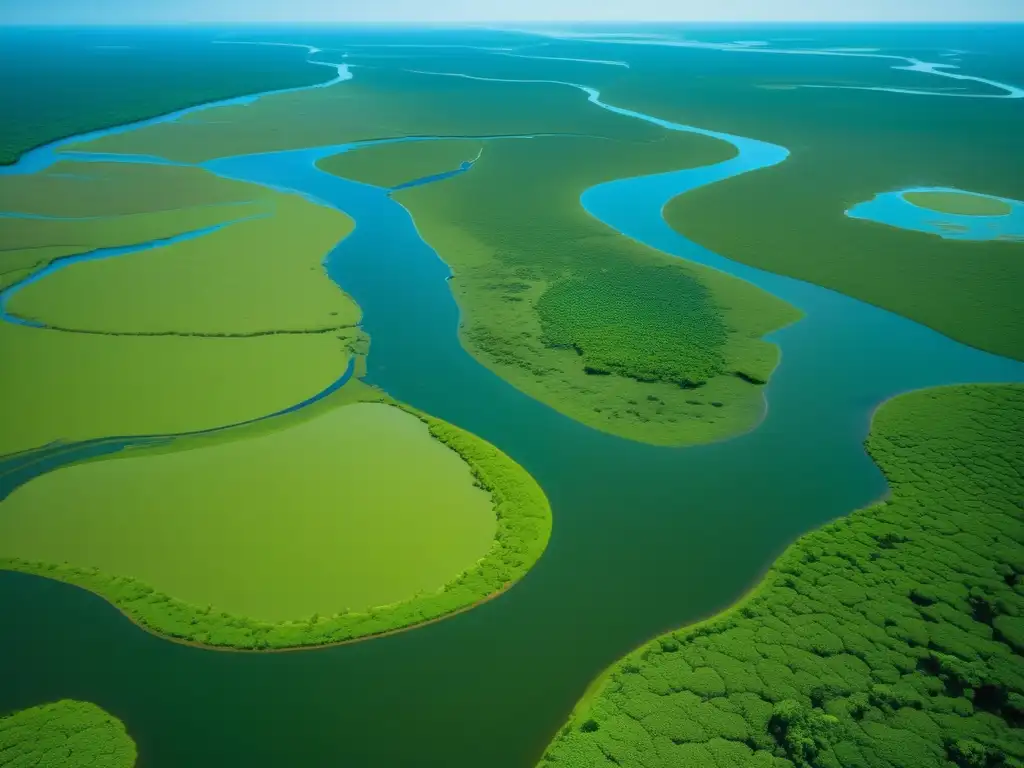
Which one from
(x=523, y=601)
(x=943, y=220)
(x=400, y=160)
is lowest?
(x=523, y=601)

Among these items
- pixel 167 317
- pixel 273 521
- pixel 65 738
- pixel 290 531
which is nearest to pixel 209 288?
pixel 167 317

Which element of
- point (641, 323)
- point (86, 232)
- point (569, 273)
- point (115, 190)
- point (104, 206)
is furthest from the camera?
point (115, 190)

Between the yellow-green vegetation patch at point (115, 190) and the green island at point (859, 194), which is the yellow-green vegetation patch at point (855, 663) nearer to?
the green island at point (859, 194)

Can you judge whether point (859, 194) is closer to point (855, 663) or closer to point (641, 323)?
point (641, 323)

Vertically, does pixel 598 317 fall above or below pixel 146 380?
above

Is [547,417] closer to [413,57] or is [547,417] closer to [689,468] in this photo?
[689,468]

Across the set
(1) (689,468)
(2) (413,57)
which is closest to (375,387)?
(1) (689,468)
